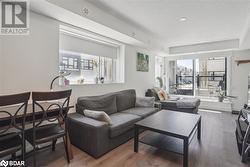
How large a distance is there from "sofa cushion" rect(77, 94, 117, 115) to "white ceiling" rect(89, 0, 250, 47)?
68.7 inches

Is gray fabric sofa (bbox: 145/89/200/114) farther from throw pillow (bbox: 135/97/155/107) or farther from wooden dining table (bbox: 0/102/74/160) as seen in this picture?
wooden dining table (bbox: 0/102/74/160)

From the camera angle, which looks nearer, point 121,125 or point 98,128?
point 98,128

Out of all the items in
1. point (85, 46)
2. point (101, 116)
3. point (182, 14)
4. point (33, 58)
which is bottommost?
point (101, 116)

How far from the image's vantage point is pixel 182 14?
117 inches

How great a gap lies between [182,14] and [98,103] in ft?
8.13

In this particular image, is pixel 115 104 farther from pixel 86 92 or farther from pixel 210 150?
pixel 210 150

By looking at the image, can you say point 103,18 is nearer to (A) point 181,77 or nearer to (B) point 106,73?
(B) point 106,73

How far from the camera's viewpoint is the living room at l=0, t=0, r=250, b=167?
6.95 feet

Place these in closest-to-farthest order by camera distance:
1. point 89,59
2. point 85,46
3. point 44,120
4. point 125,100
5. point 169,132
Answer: point 44,120 < point 169,132 < point 85,46 < point 89,59 < point 125,100

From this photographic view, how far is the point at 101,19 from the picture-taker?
278 centimetres

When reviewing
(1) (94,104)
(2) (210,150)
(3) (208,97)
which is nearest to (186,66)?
(3) (208,97)

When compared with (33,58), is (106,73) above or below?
below

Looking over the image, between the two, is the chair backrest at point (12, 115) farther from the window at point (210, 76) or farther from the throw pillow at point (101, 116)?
the window at point (210, 76)

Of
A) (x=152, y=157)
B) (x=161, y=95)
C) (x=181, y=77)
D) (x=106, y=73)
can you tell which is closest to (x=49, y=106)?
(x=152, y=157)
